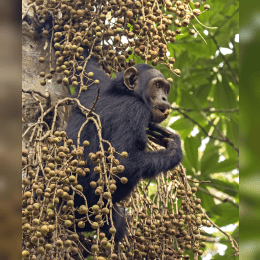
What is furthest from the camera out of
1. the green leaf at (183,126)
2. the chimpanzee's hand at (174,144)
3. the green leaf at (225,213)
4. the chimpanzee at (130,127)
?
the green leaf at (183,126)

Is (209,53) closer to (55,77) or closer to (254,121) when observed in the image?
(55,77)

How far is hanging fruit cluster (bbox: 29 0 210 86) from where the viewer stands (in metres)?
1.84

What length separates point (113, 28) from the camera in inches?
76.8

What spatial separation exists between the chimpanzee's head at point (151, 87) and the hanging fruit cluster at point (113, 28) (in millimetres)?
121

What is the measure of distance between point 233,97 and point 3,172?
3.18m

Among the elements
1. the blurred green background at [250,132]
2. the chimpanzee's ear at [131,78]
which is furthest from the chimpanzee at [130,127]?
the blurred green background at [250,132]

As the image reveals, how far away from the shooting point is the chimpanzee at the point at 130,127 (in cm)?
177

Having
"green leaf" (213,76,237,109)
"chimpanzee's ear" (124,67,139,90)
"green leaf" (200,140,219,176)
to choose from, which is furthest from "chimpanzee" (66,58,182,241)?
"green leaf" (213,76,237,109)

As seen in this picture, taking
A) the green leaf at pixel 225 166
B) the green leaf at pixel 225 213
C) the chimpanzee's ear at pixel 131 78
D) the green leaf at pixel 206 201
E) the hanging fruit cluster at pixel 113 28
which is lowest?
the green leaf at pixel 225 213

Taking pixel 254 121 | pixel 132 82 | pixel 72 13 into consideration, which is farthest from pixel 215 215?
pixel 254 121

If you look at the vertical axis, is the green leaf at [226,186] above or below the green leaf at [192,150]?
below

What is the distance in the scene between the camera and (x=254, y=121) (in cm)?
44

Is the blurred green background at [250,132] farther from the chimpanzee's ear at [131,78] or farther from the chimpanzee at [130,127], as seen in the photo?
the chimpanzee's ear at [131,78]

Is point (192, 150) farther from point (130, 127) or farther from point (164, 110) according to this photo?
point (130, 127)
